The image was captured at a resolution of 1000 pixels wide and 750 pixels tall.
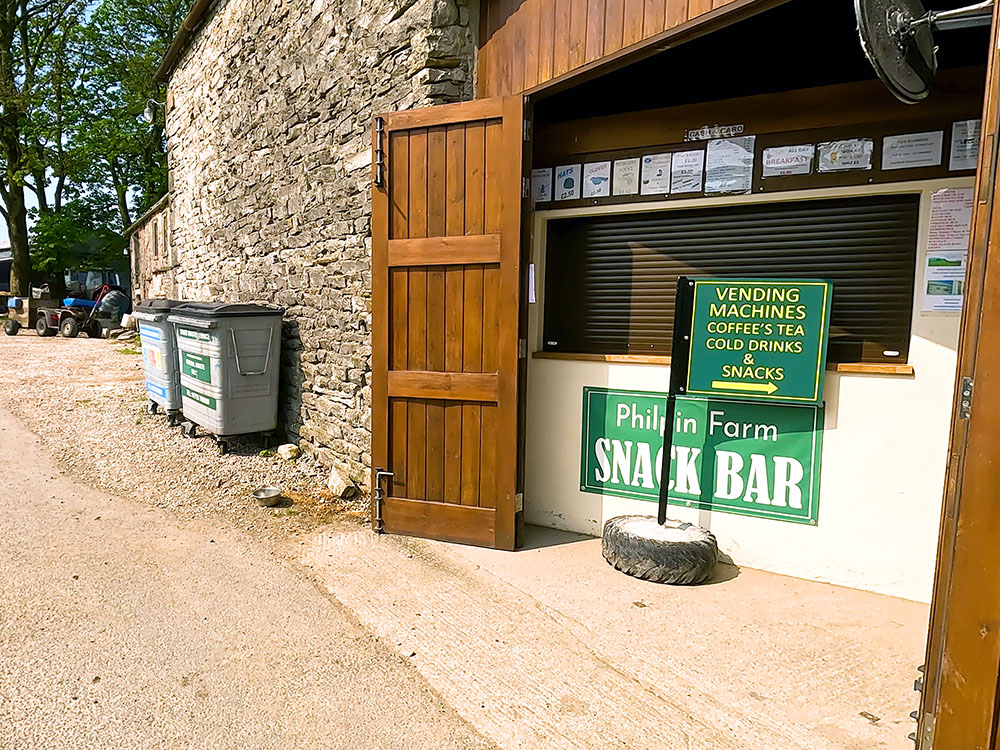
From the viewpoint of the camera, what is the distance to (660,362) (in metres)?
3.80

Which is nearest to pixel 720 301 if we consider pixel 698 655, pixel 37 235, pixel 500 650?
pixel 698 655

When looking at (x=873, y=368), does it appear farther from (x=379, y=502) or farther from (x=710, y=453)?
(x=379, y=502)

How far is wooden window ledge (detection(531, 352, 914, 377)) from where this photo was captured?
3201mm

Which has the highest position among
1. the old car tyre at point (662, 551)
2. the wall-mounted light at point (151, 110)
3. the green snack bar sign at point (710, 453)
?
the wall-mounted light at point (151, 110)

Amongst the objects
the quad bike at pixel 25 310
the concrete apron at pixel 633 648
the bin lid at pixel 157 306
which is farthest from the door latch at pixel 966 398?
the quad bike at pixel 25 310

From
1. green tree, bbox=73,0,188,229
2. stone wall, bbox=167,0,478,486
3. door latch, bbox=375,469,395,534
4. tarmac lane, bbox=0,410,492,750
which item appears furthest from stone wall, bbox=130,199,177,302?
door latch, bbox=375,469,395,534

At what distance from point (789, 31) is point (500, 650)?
350 cm

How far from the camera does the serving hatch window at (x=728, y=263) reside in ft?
10.8

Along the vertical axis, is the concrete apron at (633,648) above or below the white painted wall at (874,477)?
below

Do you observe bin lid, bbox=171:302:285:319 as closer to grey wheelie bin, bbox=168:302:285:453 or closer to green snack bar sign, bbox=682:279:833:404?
grey wheelie bin, bbox=168:302:285:453

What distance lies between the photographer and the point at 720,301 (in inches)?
141

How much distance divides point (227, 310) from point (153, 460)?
1.48 meters

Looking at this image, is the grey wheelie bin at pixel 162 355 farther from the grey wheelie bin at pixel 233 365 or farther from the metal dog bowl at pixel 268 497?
the metal dog bowl at pixel 268 497

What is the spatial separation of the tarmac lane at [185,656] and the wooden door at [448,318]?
956 mm
